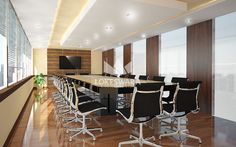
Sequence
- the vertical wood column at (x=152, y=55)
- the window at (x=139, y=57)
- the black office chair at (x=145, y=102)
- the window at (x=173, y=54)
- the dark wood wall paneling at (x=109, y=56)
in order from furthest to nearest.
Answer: the dark wood wall paneling at (x=109, y=56)
the window at (x=139, y=57)
the vertical wood column at (x=152, y=55)
the window at (x=173, y=54)
the black office chair at (x=145, y=102)

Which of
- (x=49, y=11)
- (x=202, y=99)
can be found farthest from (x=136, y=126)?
(x=49, y=11)

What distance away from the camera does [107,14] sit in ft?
14.6

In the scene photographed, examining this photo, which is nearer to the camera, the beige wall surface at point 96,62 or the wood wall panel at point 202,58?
the wood wall panel at point 202,58

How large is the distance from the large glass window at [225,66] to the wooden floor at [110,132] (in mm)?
377

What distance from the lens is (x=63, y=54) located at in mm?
12055

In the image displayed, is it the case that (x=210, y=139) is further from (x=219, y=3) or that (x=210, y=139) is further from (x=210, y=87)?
(x=219, y=3)

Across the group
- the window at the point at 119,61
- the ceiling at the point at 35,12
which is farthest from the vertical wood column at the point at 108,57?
the ceiling at the point at 35,12

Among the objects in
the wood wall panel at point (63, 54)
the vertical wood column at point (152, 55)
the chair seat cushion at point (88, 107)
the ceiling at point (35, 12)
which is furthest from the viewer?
the wood wall panel at point (63, 54)

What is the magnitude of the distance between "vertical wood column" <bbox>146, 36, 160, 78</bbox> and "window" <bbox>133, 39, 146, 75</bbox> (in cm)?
37

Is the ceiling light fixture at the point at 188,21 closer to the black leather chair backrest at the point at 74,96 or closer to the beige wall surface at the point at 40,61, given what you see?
the black leather chair backrest at the point at 74,96

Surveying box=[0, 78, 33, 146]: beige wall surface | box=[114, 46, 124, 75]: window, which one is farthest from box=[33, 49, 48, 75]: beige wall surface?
box=[0, 78, 33, 146]: beige wall surface

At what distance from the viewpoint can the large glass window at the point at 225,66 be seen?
170 inches

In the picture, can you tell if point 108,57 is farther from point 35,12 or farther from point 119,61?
point 35,12

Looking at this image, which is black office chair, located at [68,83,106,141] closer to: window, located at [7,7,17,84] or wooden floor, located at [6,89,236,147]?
wooden floor, located at [6,89,236,147]
